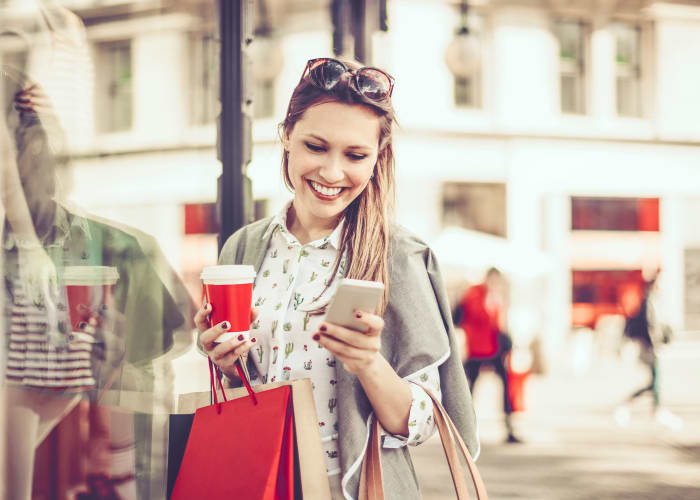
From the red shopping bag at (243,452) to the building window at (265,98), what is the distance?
35.6ft

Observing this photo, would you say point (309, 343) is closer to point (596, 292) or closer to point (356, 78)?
point (356, 78)

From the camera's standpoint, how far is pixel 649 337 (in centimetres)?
793

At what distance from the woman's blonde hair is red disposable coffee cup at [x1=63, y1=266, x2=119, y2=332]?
2.36ft

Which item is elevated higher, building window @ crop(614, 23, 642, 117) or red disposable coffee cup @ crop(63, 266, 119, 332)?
building window @ crop(614, 23, 642, 117)

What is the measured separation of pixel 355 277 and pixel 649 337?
283 inches

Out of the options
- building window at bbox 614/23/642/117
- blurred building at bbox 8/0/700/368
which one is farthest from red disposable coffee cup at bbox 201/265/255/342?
building window at bbox 614/23/642/117

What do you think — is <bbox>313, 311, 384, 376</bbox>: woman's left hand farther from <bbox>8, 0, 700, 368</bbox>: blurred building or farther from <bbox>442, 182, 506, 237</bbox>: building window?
<bbox>442, 182, 506, 237</bbox>: building window

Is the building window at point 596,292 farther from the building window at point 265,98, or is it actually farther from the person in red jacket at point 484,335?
the person in red jacket at point 484,335

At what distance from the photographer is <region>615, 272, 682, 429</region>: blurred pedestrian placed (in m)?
7.87

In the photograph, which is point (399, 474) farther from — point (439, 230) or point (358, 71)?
point (439, 230)

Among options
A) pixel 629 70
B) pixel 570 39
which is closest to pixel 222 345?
pixel 570 39

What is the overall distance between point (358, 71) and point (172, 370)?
156cm

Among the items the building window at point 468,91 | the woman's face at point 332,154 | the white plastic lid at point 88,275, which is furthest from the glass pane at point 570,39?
the woman's face at point 332,154

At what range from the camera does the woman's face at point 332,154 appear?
159 centimetres
